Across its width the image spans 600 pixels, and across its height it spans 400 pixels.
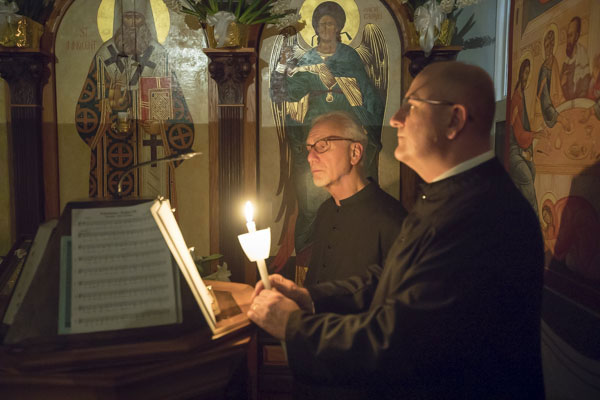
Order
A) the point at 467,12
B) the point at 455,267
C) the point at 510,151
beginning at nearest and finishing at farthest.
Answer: the point at 455,267
the point at 510,151
the point at 467,12

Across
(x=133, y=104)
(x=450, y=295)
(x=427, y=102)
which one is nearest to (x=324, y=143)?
(x=427, y=102)

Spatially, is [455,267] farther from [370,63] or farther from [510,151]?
[370,63]

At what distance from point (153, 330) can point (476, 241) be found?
3.52ft

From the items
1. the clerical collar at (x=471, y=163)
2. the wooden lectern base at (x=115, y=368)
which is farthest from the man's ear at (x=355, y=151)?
the wooden lectern base at (x=115, y=368)

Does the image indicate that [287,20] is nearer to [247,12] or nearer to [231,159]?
[247,12]

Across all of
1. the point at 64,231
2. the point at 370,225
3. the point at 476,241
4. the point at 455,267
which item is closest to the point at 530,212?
the point at 476,241

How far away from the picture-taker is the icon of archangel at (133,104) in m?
3.93

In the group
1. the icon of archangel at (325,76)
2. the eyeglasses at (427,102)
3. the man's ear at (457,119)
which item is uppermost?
the icon of archangel at (325,76)

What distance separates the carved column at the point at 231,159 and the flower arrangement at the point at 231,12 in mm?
293

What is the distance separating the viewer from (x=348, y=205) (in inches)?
102

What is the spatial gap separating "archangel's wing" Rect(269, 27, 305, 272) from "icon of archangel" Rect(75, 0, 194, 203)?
0.86 meters

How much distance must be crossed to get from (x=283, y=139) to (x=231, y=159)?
54 centimetres

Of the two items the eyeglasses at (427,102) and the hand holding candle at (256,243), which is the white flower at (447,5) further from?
the hand holding candle at (256,243)

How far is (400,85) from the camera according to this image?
3.98 metres
